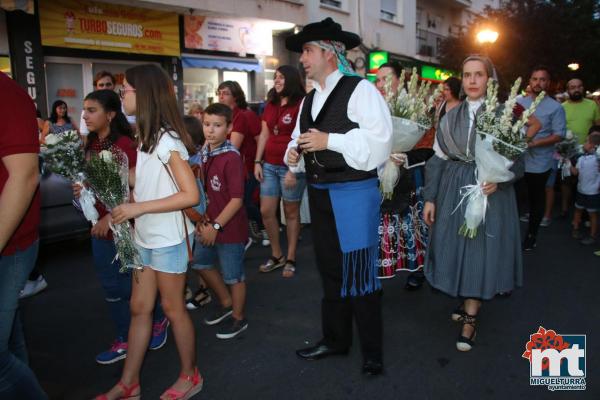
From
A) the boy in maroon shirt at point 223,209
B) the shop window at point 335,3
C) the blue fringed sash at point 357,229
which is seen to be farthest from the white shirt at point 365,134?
the shop window at point 335,3

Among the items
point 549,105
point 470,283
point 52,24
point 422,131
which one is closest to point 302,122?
point 422,131

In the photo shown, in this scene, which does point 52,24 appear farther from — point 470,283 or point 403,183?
point 470,283

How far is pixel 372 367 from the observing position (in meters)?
3.22

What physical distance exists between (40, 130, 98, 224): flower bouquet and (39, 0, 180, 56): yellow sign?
321 inches

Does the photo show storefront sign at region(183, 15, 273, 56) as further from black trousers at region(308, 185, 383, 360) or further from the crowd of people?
black trousers at region(308, 185, 383, 360)

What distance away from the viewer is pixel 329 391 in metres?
3.08

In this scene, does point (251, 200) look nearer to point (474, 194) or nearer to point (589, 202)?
point (474, 194)

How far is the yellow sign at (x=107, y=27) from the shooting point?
987 cm

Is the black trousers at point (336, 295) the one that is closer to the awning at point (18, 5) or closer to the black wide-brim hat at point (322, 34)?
the black wide-brim hat at point (322, 34)

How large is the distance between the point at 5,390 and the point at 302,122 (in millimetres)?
2061

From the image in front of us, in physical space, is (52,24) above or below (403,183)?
above

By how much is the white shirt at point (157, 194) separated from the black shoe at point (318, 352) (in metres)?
1.29

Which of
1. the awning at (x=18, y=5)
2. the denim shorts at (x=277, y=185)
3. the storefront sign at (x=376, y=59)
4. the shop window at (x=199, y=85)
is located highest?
the storefront sign at (x=376, y=59)

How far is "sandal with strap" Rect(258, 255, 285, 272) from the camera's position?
5438 millimetres
